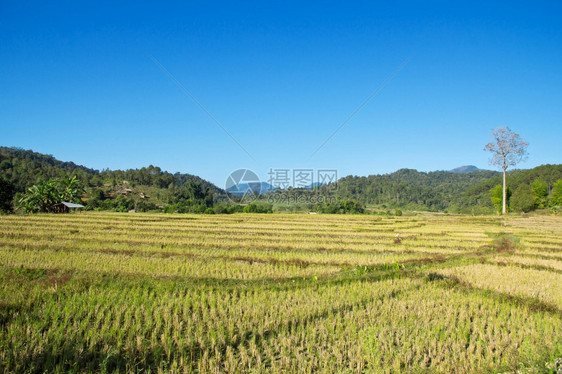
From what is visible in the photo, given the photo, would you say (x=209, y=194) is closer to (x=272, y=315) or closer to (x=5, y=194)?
(x=5, y=194)

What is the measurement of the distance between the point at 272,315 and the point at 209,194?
69.0m

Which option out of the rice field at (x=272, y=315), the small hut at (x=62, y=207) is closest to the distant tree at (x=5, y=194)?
the small hut at (x=62, y=207)

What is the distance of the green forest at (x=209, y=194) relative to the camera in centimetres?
4288

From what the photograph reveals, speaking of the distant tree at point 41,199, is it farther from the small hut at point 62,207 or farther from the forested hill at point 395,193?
the forested hill at point 395,193

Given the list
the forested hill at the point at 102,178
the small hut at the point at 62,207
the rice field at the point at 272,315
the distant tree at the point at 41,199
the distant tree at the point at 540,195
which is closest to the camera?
the rice field at the point at 272,315

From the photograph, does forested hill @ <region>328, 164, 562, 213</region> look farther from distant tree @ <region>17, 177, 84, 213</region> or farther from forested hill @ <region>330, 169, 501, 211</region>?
distant tree @ <region>17, 177, 84, 213</region>

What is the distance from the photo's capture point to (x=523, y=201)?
153 ft

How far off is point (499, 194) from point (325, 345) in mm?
54204

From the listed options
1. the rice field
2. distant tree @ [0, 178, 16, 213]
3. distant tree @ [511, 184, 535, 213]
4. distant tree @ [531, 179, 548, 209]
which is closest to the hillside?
distant tree @ [0, 178, 16, 213]

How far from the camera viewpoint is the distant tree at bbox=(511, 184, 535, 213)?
151 feet

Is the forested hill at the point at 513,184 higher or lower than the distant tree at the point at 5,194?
higher

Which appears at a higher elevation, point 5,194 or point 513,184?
point 513,184

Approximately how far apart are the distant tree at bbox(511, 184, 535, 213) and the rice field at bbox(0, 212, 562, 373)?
4496 centimetres

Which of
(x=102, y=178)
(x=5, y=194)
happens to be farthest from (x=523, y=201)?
(x=102, y=178)
